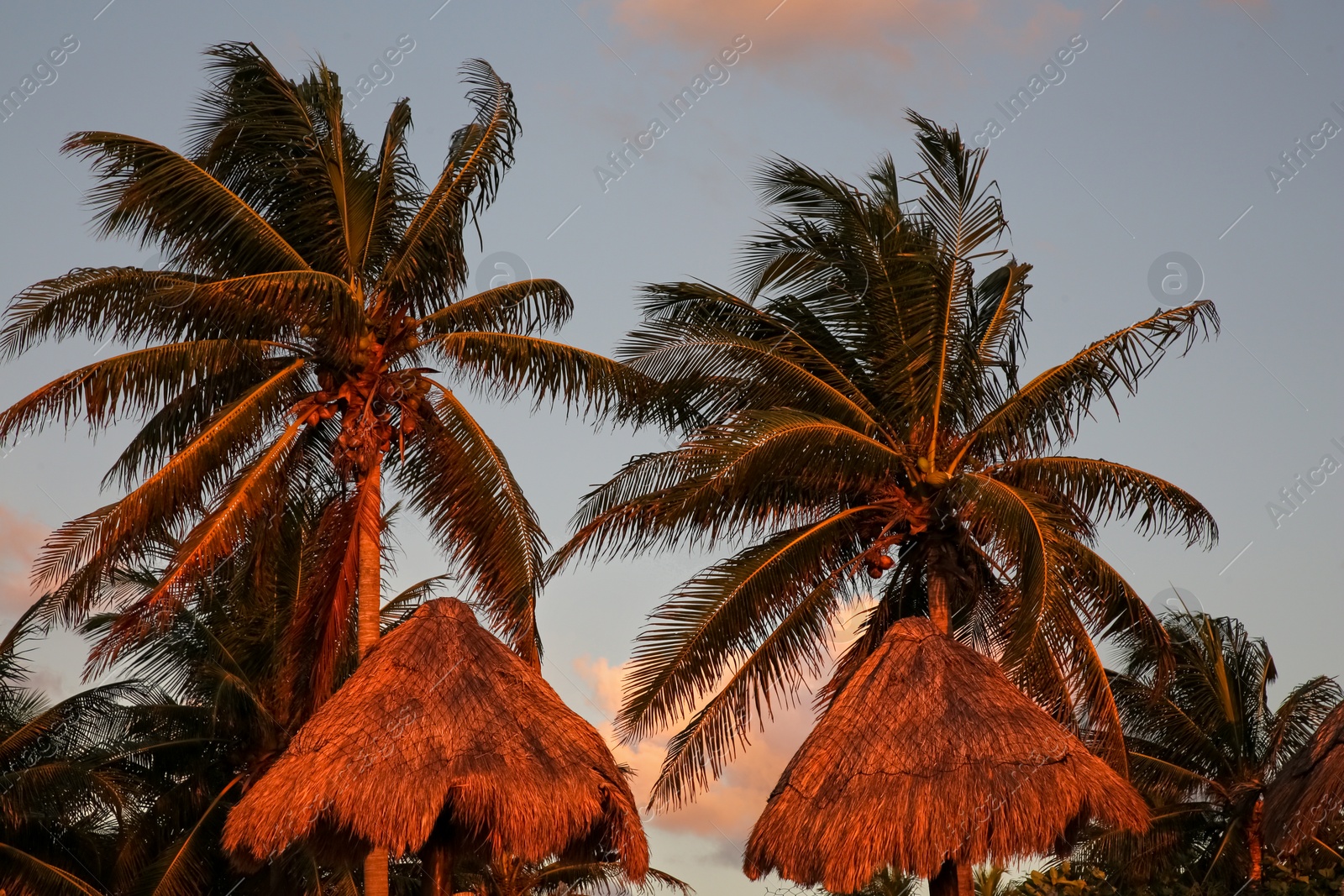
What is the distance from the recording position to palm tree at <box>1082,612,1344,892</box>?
2405 centimetres

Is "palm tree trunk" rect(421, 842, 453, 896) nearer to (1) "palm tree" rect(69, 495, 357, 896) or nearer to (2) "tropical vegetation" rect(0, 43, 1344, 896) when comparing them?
(2) "tropical vegetation" rect(0, 43, 1344, 896)

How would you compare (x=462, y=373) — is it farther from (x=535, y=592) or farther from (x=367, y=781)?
(x=367, y=781)

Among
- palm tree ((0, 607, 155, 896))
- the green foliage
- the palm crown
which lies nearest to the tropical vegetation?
the palm crown

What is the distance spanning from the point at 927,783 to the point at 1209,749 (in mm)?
14247

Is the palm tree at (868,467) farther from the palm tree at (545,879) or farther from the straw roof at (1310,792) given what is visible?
the palm tree at (545,879)

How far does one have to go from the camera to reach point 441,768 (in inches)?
495

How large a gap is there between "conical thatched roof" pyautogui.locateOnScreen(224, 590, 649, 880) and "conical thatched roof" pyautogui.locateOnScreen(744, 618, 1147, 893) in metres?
1.50

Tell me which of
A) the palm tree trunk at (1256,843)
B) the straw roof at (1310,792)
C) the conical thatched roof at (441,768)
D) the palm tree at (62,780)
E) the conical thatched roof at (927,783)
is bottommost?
the palm tree trunk at (1256,843)

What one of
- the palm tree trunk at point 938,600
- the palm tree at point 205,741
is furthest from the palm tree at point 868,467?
the palm tree at point 205,741

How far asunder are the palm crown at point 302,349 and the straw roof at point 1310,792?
7.60 metres

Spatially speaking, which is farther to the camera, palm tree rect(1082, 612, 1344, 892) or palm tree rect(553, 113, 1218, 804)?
palm tree rect(1082, 612, 1344, 892)

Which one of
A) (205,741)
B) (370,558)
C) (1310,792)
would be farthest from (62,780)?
(1310,792)

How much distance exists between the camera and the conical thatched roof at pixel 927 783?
12250mm

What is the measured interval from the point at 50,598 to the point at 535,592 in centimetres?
481
